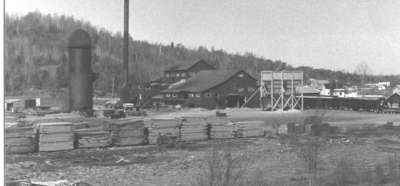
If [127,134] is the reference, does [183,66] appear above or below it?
above

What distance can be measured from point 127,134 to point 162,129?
3.51ft

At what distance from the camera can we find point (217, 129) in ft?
50.1

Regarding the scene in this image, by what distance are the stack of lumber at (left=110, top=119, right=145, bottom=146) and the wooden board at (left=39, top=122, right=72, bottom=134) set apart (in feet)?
4.98

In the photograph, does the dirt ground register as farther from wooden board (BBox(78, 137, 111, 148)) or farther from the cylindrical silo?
the cylindrical silo

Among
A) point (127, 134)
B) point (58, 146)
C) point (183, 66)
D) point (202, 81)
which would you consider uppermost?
point (183, 66)

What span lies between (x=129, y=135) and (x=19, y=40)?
15.3ft

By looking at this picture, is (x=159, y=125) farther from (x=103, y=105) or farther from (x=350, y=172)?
(x=103, y=105)

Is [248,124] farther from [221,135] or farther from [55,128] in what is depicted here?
[55,128]

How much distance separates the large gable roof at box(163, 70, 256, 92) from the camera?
21.0 m

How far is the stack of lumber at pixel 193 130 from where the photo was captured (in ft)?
48.0

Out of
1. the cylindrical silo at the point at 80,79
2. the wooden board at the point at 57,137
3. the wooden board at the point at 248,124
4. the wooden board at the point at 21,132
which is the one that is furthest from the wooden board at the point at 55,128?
the cylindrical silo at the point at 80,79

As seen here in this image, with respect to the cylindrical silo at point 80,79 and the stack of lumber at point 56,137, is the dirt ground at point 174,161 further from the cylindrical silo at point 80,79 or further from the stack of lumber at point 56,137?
the cylindrical silo at point 80,79

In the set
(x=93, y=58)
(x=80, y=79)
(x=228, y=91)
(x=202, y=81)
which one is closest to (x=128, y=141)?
(x=80, y=79)

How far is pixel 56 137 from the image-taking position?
41.2 ft
